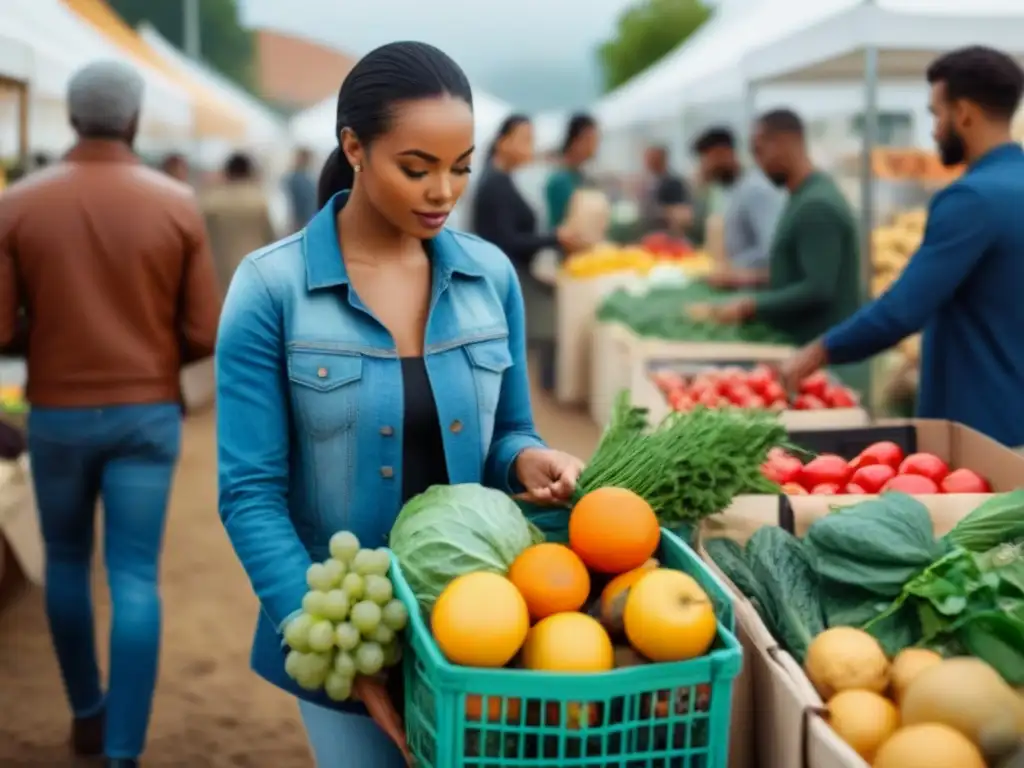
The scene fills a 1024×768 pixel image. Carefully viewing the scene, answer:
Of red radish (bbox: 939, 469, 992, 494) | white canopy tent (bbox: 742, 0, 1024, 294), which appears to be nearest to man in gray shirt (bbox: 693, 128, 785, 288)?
white canopy tent (bbox: 742, 0, 1024, 294)

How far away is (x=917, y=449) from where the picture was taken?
3.34 m

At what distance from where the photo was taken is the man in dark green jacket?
5195 millimetres

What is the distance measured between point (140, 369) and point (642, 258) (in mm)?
6340

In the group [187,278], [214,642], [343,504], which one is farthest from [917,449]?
Answer: [214,642]

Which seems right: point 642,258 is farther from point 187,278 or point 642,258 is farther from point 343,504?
point 343,504

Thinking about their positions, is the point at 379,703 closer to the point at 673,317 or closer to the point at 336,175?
the point at 336,175

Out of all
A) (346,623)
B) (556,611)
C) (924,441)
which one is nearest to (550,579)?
(556,611)

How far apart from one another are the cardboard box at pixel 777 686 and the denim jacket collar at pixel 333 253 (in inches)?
26.6

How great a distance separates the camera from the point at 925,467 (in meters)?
2.95

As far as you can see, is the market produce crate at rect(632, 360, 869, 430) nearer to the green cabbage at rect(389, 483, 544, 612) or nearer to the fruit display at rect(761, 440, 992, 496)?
the fruit display at rect(761, 440, 992, 496)

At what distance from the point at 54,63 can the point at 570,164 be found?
439cm

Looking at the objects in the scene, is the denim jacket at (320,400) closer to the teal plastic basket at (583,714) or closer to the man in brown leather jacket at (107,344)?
the teal plastic basket at (583,714)

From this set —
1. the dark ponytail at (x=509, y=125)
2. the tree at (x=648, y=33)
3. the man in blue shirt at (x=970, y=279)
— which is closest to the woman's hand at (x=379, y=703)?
the man in blue shirt at (x=970, y=279)

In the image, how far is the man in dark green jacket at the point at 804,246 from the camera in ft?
17.0
